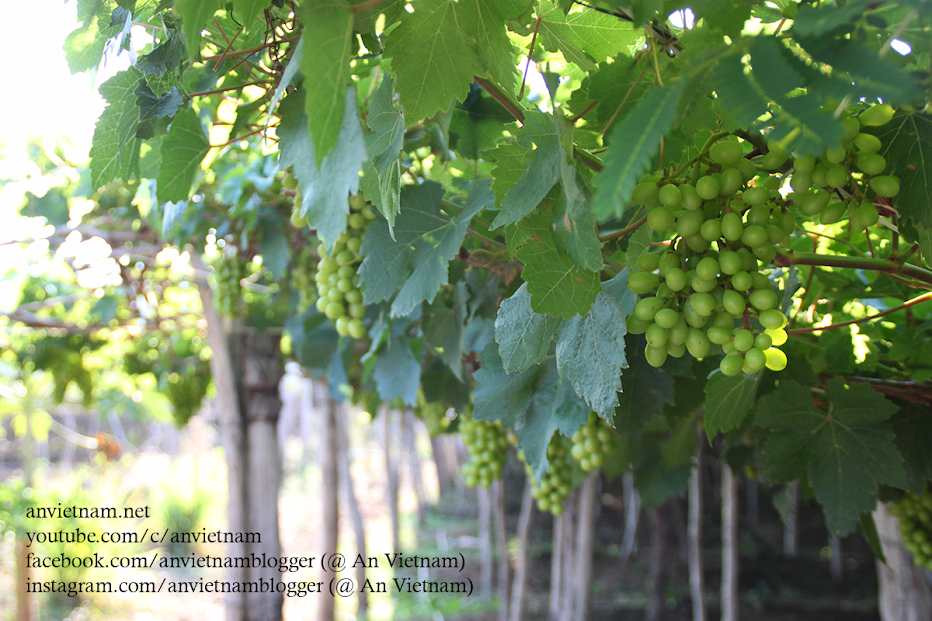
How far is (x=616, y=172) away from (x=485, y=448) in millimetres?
→ 1776

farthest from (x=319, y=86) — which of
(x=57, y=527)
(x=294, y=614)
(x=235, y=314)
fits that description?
(x=57, y=527)

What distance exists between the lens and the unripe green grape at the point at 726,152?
23.8 inches

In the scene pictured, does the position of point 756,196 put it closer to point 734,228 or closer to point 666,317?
point 734,228

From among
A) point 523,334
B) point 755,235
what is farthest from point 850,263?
point 523,334

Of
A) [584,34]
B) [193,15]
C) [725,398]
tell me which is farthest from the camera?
[725,398]

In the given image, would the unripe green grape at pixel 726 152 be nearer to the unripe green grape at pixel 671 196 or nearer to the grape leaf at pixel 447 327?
the unripe green grape at pixel 671 196

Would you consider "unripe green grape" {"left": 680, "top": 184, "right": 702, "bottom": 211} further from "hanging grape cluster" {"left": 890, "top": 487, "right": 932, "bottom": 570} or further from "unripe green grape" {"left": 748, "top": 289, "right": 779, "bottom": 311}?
"hanging grape cluster" {"left": 890, "top": 487, "right": 932, "bottom": 570}

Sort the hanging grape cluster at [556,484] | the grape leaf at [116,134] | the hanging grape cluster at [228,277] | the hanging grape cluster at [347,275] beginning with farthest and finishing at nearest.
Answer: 1. the hanging grape cluster at [228,277]
2. the hanging grape cluster at [556,484]
3. the hanging grape cluster at [347,275]
4. the grape leaf at [116,134]

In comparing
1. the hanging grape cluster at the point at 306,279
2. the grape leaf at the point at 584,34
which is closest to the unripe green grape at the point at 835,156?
Result: the grape leaf at the point at 584,34

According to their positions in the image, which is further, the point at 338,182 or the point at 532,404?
the point at 532,404

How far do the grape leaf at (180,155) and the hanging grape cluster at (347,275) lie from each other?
1.06 ft

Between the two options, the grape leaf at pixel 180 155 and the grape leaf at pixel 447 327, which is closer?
the grape leaf at pixel 180 155

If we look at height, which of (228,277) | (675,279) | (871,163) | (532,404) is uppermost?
(228,277)

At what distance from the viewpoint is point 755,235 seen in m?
0.60
